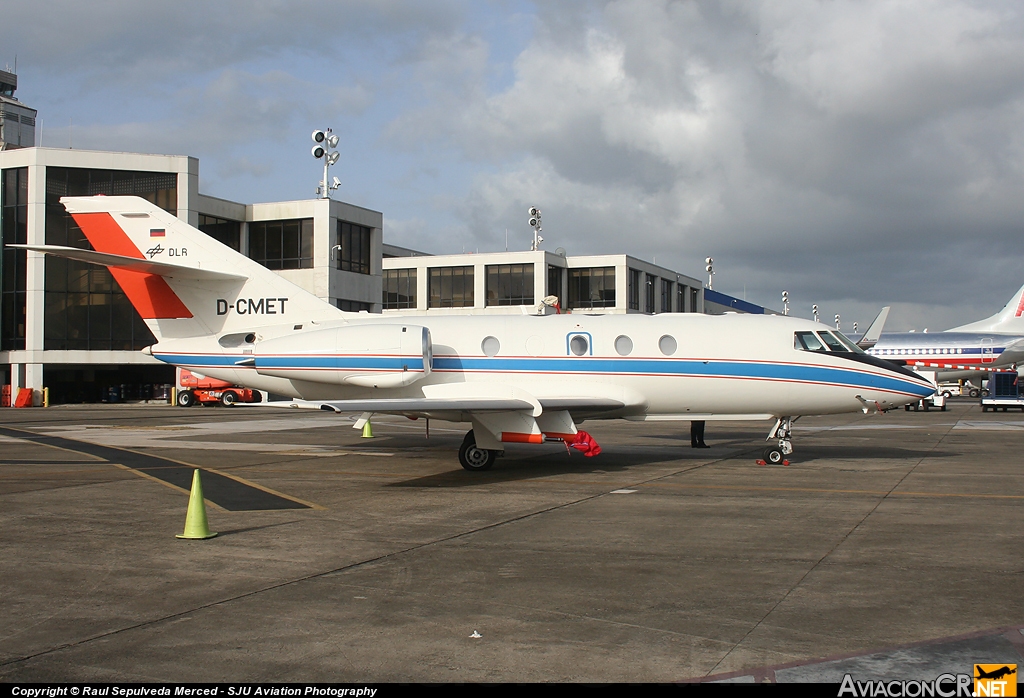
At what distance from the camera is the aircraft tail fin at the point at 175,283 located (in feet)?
62.0

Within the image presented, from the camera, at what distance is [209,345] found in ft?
61.5

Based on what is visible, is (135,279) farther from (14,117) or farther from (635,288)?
(14,117)

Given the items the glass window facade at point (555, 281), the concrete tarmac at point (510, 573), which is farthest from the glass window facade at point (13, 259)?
the glass window facade at point (555, 281)

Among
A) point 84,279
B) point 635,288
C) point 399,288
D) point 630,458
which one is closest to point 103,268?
point 84,279

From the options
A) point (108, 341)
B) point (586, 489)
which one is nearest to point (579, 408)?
point (586, 489)

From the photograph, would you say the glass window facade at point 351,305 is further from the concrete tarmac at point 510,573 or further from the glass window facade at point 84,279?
the concrete tarmac at point 510,573

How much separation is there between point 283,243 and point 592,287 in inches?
1157

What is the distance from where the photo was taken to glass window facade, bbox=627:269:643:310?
7120 cm

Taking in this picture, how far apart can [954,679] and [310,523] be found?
7.85 metres

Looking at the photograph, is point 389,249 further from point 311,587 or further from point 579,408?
point 311,587

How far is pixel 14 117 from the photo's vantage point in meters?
90.4

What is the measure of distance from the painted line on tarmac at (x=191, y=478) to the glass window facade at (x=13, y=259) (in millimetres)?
30259

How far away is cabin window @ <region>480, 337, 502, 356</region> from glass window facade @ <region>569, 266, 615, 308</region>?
172ft

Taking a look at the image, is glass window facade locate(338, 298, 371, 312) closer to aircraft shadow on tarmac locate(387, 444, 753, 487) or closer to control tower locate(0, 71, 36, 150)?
aircraft shadow on tarmac locate(387, 444, 753, 487)
